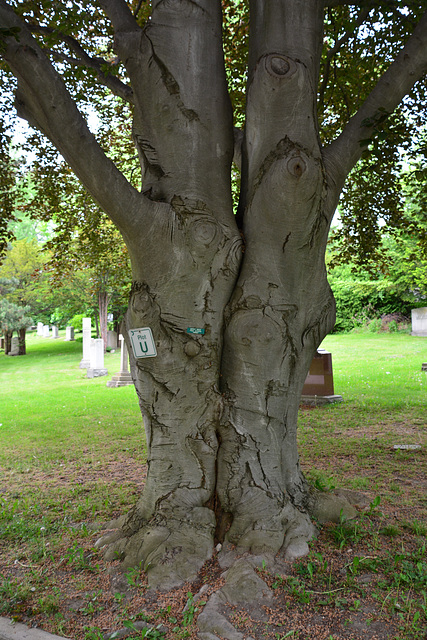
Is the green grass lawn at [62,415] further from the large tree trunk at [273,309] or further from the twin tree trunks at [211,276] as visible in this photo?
the large tree trunk at [273,309]

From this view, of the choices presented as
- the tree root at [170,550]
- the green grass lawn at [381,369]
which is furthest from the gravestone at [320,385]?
the tree root at [170,550]

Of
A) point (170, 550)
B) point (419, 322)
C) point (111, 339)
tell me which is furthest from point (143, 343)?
point (111, 339)

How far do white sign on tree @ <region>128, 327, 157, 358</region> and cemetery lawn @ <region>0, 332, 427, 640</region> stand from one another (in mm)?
1504

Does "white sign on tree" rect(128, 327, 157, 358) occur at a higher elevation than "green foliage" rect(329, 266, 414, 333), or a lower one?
lower

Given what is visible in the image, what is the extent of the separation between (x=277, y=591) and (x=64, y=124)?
343 centimetres

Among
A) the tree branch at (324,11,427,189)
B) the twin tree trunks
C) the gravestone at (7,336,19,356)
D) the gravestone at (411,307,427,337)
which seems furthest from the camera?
the gravestone at (7,336,19,356)

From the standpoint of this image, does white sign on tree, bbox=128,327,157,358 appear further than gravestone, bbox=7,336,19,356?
No

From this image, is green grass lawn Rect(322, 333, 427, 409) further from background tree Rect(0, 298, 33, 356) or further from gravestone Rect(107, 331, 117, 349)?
background tree Rect(0, 298, 33, 356)

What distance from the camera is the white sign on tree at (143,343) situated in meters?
3.30

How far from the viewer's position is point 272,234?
3408mm

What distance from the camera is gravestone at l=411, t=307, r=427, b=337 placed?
22219 mm

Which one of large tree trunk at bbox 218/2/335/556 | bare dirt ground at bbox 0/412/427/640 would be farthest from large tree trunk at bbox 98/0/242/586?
bare dirt ground at bbox 0/412/427/640

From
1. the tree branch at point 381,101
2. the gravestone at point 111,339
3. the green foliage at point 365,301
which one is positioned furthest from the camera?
the gravestone at point 111,339

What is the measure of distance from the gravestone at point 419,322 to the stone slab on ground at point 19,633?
22.6 meters
